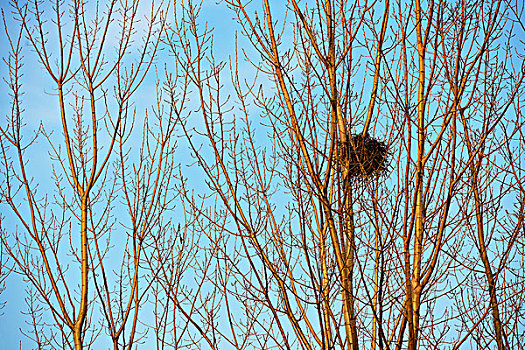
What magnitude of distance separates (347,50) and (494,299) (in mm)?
2350

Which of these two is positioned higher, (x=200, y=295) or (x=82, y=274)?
(x=200, y=295)

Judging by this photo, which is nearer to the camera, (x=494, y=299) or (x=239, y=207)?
(x=239, y=207)

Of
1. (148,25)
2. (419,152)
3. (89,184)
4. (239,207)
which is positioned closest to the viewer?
(419,152)

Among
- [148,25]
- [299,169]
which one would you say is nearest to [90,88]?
[148,25]

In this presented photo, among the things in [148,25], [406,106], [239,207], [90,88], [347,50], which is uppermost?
[148,25]

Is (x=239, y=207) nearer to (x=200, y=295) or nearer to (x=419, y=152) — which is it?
(x=419, y=152)

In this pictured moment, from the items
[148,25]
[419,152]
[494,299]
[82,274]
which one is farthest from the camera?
[494,299]

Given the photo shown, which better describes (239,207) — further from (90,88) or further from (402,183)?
(90,88)

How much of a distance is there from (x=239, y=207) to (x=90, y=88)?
1.33 metres

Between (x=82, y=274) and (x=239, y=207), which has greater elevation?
(x=239, y=207)

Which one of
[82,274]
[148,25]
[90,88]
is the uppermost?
[148,25]

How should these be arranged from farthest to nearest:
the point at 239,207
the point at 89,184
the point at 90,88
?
1. the point at 90,88
2. the point at 89,184
3. the point at 239,207

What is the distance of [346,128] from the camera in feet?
8.80

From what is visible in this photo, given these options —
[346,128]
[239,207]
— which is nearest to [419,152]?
[346,128]
